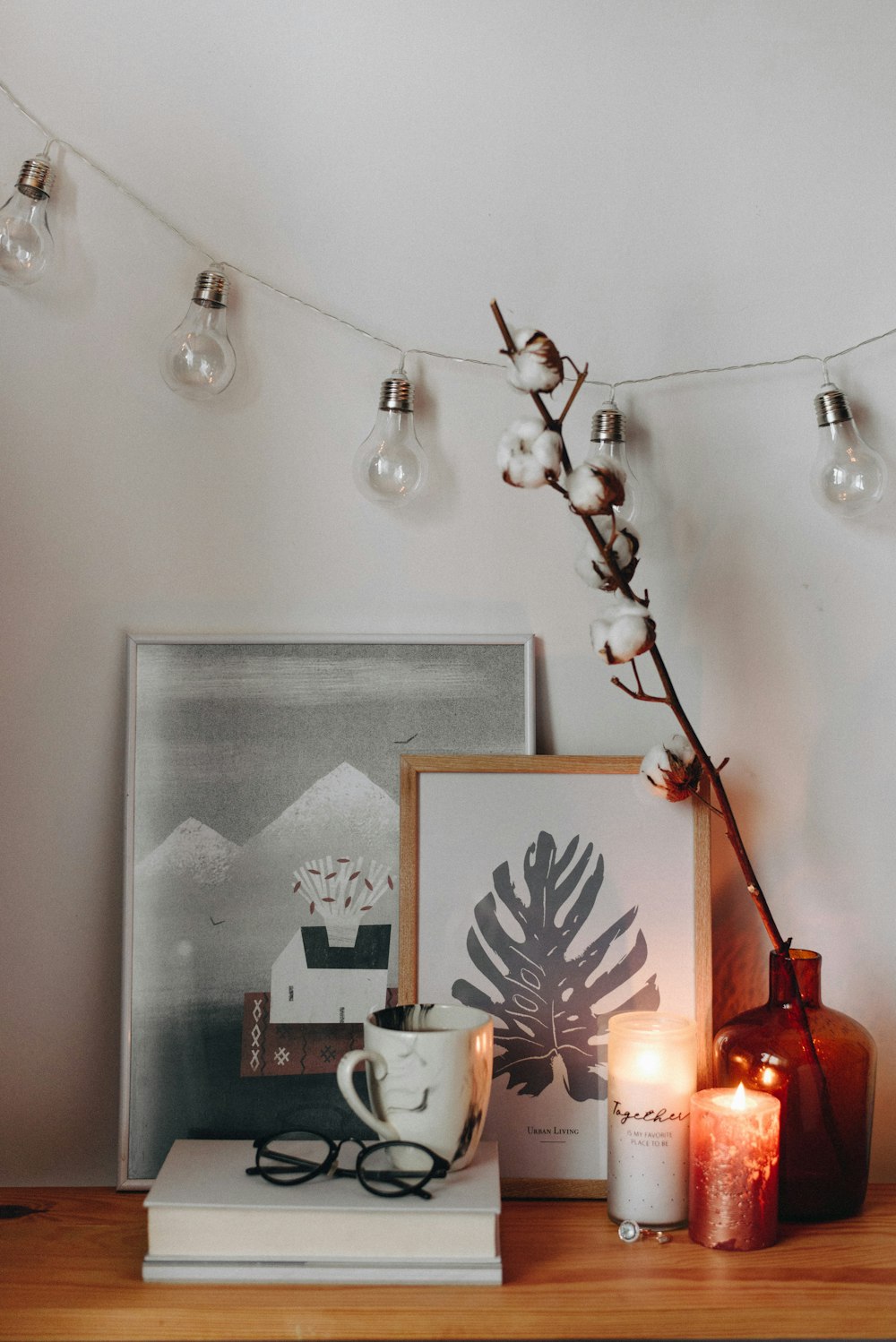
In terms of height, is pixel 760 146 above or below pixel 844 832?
above

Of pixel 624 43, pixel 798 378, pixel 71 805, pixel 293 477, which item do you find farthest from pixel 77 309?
pixel 798 378

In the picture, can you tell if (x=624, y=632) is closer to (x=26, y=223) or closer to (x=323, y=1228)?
(x=323, y=1228)

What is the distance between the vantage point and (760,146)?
948 mm

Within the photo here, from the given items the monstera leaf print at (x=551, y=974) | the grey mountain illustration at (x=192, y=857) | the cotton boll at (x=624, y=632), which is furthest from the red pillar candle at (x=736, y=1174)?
the grey mountain illustration at (x=192, y=857)

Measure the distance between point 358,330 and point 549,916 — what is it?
54 cm

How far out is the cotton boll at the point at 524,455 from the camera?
2.48 feet

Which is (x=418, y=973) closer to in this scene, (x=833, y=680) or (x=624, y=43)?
(x=833, y=680)

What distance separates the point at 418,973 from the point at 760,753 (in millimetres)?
359

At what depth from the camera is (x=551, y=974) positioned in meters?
0.89

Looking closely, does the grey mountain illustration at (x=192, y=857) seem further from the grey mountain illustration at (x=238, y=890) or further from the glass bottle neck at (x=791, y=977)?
the glass bottle neck at (x=791, y=977)

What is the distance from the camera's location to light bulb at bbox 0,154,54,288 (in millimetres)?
885

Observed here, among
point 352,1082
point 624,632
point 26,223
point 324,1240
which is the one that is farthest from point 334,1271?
point 26,223

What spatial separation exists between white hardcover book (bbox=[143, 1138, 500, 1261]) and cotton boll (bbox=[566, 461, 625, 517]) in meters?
0.49

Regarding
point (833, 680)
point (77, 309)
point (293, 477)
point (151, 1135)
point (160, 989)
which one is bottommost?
point (151, 1135)
